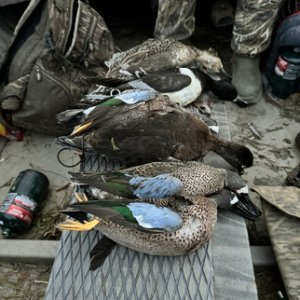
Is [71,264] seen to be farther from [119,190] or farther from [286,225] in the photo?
[286,225]

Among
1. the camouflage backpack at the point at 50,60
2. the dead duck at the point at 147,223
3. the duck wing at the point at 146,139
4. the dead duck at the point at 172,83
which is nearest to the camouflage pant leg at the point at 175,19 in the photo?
the camouflage backpack at the point at 50,60

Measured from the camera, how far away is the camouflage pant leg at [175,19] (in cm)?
298

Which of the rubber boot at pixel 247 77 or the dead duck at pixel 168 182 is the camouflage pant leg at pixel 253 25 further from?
the dead duck at pixel 168 182

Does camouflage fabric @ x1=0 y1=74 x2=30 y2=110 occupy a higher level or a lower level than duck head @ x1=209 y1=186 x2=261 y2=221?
lower

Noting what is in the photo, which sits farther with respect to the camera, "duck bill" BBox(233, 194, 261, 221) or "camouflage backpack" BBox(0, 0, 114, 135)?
"camouflage backpack" BBox(0, 0, 114, 135)

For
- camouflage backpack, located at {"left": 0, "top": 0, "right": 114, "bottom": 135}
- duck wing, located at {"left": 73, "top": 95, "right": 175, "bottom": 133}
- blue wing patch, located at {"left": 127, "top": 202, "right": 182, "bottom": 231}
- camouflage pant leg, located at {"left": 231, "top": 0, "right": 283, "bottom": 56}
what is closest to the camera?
blue wing patch, located at {"left": 127, "top": 202, "right": 182, "bottom": 231}

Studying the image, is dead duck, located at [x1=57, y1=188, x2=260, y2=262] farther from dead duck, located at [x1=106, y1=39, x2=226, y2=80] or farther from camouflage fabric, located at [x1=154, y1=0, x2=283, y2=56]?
camouflage fabric, located at [x1=154, y1=0, x2=283, y2=56]

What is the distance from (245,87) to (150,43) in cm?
105

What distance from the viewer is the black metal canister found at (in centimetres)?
228

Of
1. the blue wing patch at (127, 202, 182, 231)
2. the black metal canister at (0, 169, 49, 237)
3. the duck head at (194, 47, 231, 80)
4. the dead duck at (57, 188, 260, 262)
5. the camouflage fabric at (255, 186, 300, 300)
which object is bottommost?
the black metal canister at (0, 169, 49, 237)

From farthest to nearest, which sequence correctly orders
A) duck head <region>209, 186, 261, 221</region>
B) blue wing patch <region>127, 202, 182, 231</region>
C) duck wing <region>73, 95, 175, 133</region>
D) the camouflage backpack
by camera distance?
the camouflage backpack → duck wing <region>73, 95, 175, 133</region> → duck head <region>209, 186, 261, 221</region> → blue wing patch <region>127, 202, 182, 231</region>

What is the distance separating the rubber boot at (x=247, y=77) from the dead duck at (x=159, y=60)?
0.70m

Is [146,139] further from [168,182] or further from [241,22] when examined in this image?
[241,22]

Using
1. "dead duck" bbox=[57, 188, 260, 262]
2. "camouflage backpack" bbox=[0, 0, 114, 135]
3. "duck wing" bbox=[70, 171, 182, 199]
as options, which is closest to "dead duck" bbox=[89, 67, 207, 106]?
"camouflage backpack" bbox=[0, 0, 114, 135]
